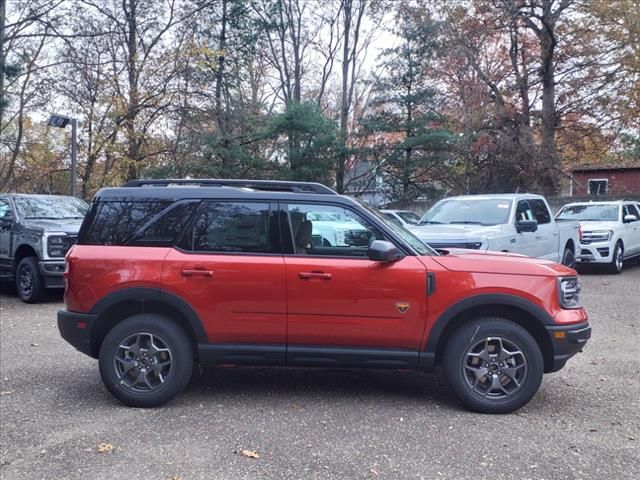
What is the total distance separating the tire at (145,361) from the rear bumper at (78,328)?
0.59 feet

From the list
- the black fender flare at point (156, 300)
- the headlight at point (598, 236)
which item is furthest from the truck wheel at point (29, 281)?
the headlight at point (598, 236)

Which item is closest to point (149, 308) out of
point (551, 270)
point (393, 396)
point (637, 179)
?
point (393, 396)

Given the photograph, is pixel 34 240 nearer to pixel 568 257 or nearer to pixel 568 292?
pixel 568 292

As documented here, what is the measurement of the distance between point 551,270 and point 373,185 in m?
21.1

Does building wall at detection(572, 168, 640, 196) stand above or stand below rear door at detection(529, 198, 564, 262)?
above

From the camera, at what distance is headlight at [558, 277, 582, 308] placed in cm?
456

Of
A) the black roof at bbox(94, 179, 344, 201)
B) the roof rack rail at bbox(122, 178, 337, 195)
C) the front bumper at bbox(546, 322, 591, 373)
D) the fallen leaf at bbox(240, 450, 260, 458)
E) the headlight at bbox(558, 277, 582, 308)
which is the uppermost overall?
the roof rack rail at bbox(122, 178, 337, 195)

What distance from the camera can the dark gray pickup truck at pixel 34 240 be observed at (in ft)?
31.3

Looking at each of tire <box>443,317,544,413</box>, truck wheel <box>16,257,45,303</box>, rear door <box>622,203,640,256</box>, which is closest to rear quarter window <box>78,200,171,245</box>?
tire <box>443,317,544,413</box>

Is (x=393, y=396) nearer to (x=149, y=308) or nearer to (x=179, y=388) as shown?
(x=179, y=388)

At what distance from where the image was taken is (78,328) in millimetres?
4730

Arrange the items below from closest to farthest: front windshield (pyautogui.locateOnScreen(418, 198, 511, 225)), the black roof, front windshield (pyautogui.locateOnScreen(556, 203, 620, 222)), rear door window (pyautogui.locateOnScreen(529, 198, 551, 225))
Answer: the black roof, front windshield (pyautogui.locateOnScreen(418, 198, 511, 225)), rear door window (pyautogui.locateOnScreen(529, 198, 551, 225)), front windshield (pyautogui.locateOnScreen(556, 203, 620, 222))

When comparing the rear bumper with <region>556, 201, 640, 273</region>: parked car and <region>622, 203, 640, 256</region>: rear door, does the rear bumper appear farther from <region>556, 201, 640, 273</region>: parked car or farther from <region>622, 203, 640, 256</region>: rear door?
<region>622, 203, 640, 256</region>: rear door

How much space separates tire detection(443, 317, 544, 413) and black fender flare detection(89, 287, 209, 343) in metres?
2.05
